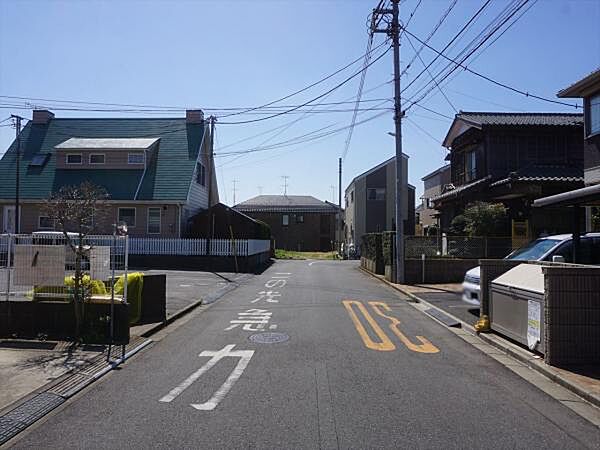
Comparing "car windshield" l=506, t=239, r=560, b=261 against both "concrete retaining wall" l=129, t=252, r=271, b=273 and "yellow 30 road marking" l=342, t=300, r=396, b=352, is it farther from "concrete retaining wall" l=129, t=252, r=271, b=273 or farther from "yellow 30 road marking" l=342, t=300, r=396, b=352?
"concrete retaining wall" l=129, t=252, r=271, b=273

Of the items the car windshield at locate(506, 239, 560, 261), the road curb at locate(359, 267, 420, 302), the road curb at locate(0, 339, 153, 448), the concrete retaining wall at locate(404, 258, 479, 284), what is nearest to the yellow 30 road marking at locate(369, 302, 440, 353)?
the car windshield at locate(506, 239, 560, 261)

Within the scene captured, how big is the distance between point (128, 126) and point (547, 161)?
2524 cm

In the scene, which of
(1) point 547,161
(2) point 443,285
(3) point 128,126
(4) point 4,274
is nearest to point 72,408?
(4) point 4,274

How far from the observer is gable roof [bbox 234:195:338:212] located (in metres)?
60.8

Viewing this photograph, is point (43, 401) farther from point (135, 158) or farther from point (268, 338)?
point (135, 158)

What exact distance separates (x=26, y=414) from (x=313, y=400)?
2976 millimetres

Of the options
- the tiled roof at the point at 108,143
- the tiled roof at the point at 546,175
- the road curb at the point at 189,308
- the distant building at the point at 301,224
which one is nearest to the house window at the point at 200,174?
the tiled roof at the point at 108,143

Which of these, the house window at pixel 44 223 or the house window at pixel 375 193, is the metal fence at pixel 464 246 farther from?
the house window at pixel 375 193

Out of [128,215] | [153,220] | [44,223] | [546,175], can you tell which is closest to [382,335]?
[546,175]

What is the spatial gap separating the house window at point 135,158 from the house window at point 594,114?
23.7 metres

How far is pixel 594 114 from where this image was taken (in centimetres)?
1616

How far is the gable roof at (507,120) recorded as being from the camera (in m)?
24.9

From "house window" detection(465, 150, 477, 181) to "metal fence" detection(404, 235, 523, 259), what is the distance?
657 centimetres

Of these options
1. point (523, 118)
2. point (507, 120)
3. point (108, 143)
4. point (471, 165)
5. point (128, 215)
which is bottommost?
point (128, 215)
